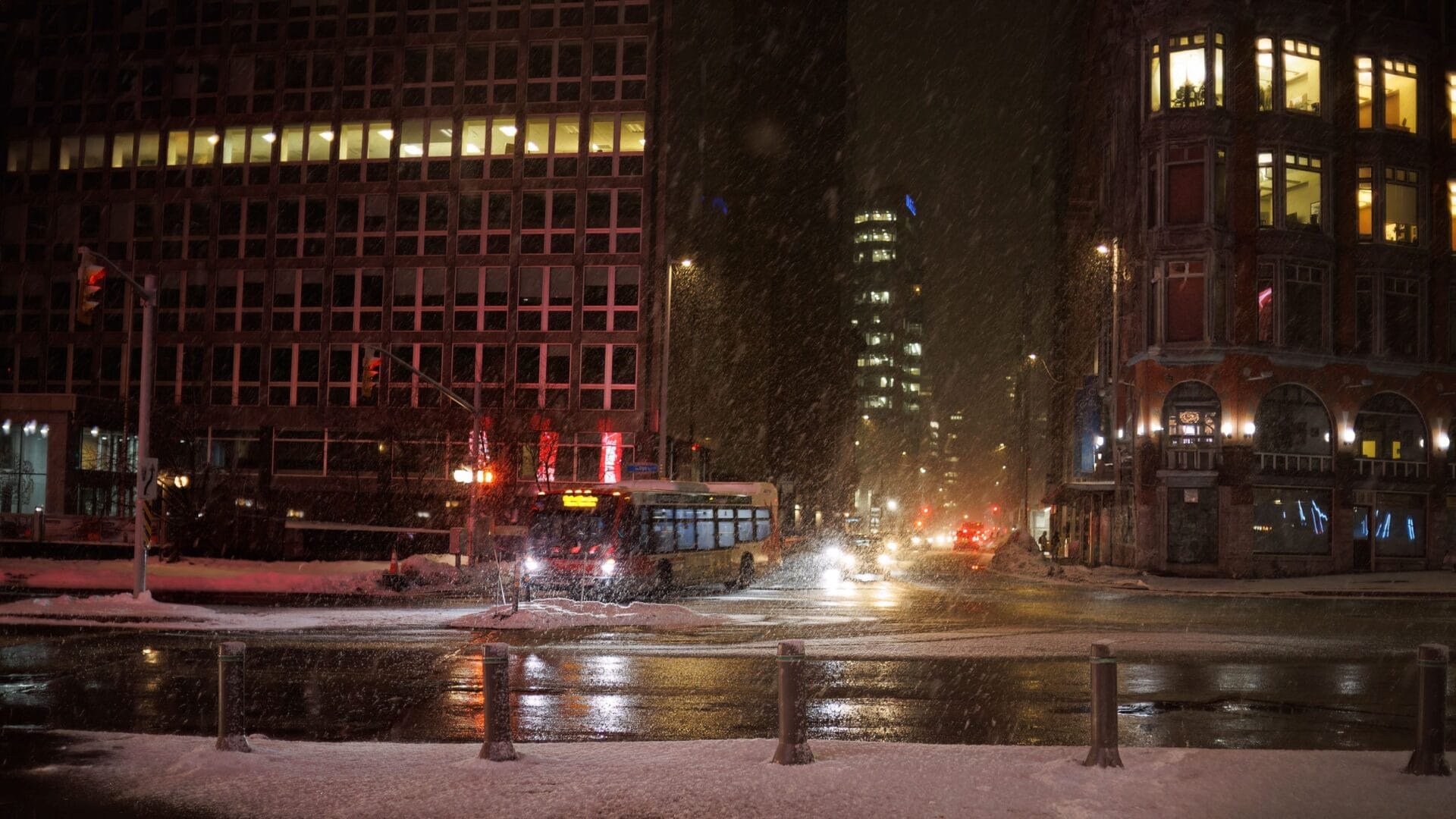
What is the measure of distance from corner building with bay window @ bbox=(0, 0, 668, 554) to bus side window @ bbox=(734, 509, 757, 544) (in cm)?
1925

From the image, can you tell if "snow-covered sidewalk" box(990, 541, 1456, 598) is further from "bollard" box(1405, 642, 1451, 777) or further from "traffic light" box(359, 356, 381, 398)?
"bollard" box(1405, 642, 1451, 777)

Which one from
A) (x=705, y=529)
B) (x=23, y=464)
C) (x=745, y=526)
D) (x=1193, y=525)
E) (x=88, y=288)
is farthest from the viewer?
(x=23, y=464)

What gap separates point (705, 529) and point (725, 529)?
1730mm

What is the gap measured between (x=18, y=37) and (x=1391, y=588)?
68805 millimetres

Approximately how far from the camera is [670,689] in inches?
552

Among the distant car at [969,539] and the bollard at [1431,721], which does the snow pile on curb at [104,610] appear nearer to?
the bollard at [1431,721]

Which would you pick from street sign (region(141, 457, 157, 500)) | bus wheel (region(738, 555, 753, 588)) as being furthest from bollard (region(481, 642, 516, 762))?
bus wheel (region(738, 555, 753, 588))

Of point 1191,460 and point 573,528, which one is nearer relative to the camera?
point 573,528

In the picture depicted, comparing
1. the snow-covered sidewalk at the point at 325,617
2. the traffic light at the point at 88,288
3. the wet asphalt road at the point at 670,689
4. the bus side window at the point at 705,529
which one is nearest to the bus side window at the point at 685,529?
A: the bus side window at the point at 705,529

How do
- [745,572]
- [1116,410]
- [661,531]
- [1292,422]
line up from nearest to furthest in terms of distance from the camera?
[661,531]
[745,572]
[1292,422]
[1116,410]

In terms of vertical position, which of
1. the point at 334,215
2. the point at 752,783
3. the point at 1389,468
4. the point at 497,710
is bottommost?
the point at 752,783

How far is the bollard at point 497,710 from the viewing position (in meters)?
8.64

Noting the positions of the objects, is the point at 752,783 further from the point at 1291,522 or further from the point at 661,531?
the point at 1291,522

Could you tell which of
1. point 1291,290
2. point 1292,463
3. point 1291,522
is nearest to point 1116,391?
point 1292,463
